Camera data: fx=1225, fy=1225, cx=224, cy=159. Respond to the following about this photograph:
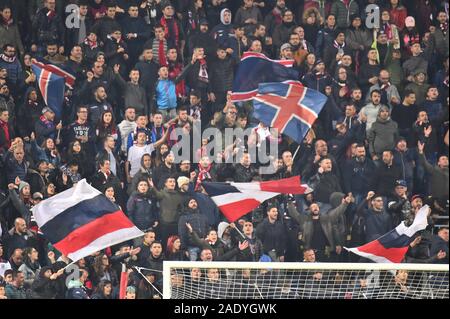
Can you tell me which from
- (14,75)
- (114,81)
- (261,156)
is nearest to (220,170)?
(261,156)

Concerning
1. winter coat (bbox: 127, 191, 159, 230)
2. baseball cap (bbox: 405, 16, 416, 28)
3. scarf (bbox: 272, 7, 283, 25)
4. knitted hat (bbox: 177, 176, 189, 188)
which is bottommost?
winter coat (bbox: 127, 191, 159, 230)

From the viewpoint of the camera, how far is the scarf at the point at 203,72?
13.5m

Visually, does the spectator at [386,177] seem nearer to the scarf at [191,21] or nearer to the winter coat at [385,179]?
the winter coat at [385,179]

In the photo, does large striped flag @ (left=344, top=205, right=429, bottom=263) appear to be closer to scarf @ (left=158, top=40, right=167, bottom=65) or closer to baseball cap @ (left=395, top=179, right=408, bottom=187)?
baseball cap @ (left=395, top=179, right=408, bottom=187)

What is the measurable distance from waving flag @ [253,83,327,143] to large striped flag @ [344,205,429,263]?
55.4 inches

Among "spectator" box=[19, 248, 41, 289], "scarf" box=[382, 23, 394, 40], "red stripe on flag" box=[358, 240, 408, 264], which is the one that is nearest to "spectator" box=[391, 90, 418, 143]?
"scarf" box=[382, 23, 394, 40]

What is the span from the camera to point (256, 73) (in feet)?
44.4

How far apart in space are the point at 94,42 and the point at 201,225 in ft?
7.96

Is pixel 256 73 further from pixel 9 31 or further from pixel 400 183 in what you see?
pixel 9 31

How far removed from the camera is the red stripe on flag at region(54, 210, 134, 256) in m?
12.7

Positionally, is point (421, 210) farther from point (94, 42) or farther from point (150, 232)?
point (94, 42)

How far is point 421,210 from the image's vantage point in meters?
12.9

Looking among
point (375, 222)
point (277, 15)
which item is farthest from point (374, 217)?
point (277, 15)

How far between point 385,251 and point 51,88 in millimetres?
4040
